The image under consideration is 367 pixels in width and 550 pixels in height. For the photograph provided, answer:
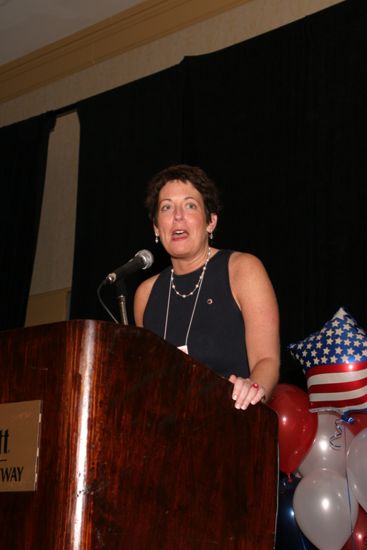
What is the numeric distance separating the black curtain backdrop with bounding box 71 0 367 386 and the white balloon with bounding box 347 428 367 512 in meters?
1.28

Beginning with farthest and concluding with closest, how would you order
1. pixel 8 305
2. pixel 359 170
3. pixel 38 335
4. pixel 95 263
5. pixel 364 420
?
1. pixel 8 305
2. pixel 95 263
3. pixel 359 170
4. pixel 364 420
5. pixel 38 335

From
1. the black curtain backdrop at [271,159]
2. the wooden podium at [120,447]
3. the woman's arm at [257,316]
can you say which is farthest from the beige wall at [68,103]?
the wooden podium at [120,447]

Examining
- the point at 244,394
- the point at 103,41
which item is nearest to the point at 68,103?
the point at 103,41

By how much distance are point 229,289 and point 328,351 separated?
633 millimetres

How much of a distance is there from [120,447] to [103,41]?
16.2ft

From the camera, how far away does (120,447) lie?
1.37 meters

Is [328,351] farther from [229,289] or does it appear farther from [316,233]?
[316,233]

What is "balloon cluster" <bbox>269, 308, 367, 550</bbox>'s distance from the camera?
2559 mm

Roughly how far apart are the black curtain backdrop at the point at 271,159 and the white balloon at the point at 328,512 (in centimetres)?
133

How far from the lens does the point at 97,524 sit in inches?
51.2

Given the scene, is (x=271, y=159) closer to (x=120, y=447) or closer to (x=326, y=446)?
(x=326, y=446)

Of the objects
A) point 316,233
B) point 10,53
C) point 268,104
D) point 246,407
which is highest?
point 10,53

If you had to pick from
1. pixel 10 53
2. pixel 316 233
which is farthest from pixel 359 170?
pixel 10 53

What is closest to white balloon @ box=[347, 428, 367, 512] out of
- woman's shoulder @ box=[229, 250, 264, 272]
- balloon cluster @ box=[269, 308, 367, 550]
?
balloon cluster @ box=[269, 308, 367, 550]
